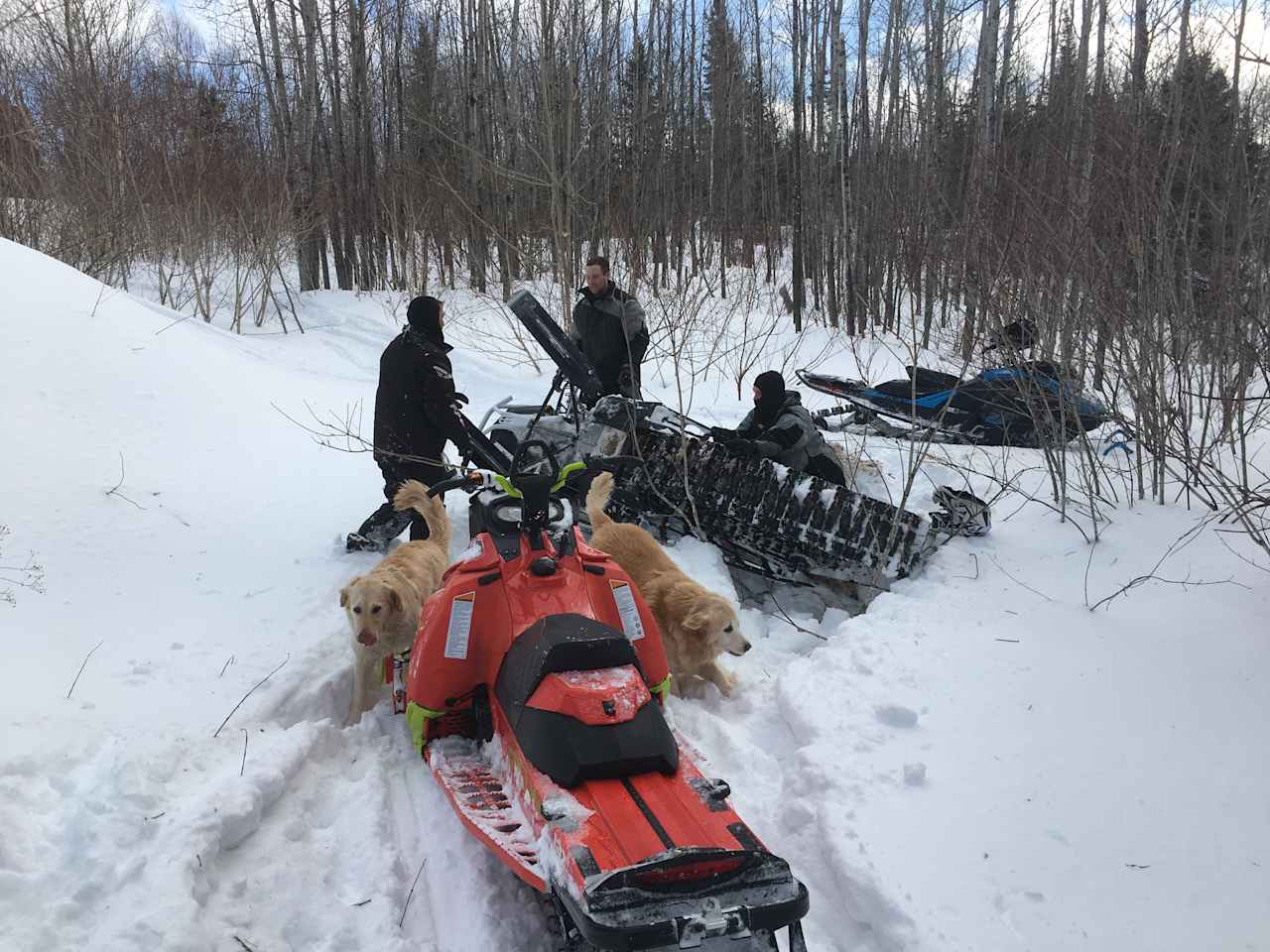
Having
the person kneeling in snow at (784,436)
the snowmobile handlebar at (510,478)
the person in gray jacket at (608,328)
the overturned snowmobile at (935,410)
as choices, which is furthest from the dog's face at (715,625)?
the overturned snowmobile at (935,410)

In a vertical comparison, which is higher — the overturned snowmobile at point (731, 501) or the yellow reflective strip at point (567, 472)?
the yellow reflective strip at point (567, 472)

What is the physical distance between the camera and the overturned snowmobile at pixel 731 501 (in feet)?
17.7

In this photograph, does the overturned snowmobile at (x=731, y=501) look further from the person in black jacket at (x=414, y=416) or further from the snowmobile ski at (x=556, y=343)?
the person in black jacket at (x=414, y=416)

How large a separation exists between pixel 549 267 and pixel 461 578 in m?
13.9

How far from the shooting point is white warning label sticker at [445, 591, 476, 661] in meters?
3.12

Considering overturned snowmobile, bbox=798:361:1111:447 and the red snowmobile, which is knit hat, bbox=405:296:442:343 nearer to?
the red snowmobile

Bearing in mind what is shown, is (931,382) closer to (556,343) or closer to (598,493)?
(556,343)

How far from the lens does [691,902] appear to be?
2.04 metres

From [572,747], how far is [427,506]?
240 centimetres

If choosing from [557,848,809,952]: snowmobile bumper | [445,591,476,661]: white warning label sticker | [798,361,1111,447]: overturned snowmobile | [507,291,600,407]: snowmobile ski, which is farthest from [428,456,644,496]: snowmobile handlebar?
[798,361,1111,447]: overturned snowmobile

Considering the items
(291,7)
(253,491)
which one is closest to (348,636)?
(253,491)

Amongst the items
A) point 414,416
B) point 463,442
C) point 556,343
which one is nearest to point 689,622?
point 463,442

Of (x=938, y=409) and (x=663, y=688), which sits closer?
(x=663, y=688)

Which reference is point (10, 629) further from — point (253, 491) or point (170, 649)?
point (253, 491)
